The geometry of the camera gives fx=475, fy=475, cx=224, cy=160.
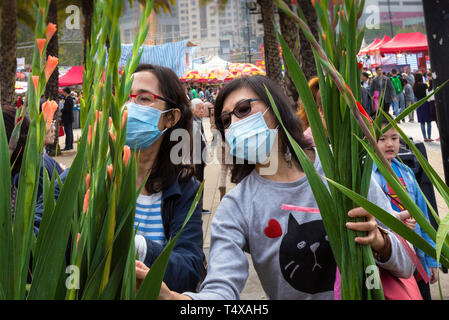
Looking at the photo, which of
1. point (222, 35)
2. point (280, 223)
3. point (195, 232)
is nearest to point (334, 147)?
point (280, 223)

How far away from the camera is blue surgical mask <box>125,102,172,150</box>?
1719 mm

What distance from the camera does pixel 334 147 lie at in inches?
33.1

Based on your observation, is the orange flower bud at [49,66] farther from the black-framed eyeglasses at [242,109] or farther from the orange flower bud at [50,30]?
the black-framed eyeglasses at [242,109]

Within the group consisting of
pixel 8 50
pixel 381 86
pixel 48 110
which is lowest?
pixel 48 110

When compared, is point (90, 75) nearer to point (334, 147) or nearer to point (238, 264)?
point (334, 147)

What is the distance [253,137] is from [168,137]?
51 cm

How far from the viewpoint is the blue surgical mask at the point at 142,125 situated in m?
1.72

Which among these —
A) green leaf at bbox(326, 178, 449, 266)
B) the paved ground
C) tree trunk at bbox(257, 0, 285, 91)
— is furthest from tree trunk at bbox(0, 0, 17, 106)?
green leaf at bbox(326, 178, 449, 266)

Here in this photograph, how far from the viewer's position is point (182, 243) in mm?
1612

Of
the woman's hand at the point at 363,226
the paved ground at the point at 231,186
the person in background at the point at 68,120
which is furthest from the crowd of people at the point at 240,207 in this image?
the person in background at the point at 68,120

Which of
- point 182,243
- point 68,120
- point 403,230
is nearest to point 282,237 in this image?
point 182,243

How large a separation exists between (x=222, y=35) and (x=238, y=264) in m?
97.0

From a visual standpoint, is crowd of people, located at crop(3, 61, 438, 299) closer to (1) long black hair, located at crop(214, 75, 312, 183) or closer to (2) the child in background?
(1) long black hair, located at crop(214, 75, 312, 183)

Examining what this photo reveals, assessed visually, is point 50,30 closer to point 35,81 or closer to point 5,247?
point 35,81
